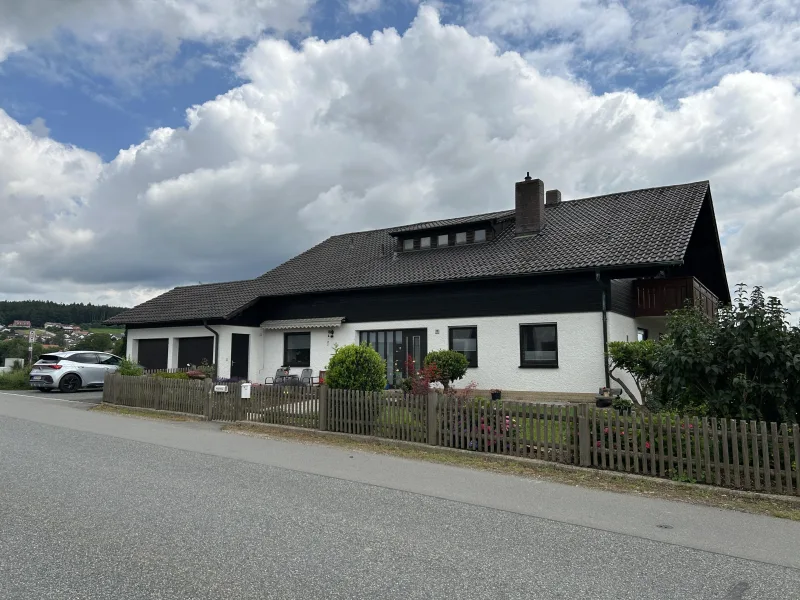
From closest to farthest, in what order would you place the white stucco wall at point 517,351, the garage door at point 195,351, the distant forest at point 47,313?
1. the white stucco wall at point 517,351
2. the garage door at point 195,351
3. the distant forest at point 47,313

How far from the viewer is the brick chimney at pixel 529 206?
20125mm

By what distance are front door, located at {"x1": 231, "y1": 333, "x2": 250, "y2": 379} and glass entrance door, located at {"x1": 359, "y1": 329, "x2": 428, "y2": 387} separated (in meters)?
5.46

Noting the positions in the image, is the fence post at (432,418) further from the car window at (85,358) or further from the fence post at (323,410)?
the car window at (85,358)

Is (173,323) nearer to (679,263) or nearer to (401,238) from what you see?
(401,238)

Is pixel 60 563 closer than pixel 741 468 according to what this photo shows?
Yes

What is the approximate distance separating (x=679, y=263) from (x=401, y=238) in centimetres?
1090

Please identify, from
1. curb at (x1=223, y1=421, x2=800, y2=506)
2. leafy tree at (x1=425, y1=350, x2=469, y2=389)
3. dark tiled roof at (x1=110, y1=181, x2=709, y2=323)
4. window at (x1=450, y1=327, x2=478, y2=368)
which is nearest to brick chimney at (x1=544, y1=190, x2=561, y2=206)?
dark tiled roof at (x1=110, y1=181, x2=709, y2=323)

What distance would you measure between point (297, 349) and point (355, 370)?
419 inches

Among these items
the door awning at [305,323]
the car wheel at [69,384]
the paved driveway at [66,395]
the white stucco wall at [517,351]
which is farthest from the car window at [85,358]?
the white stucco wall at [517,351]

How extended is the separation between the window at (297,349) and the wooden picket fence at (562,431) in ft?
28.0

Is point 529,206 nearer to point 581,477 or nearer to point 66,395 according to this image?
point 581,477

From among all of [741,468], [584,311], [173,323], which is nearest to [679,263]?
[584,311]

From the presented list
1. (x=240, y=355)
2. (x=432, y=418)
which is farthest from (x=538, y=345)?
(x=240, y=355)

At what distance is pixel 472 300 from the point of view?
17.8m
